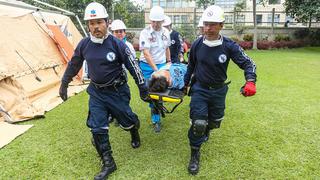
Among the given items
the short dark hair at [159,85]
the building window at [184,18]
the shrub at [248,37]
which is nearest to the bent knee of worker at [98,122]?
the short dark hair at [159,85]

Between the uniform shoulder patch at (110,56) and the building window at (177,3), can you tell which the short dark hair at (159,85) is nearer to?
the uniform shoulder patch at (110,56)

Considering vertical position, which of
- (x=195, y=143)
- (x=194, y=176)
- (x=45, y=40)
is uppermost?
(x=45, y=40)

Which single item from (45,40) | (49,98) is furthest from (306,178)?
(45,40)

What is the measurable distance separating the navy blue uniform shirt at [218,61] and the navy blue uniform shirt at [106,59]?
765 millimetres

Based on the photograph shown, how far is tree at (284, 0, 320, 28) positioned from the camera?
1753 centimetres

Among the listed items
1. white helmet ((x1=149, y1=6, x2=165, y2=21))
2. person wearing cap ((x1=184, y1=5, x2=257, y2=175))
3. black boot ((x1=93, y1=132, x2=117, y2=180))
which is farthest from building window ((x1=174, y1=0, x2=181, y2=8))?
black boot ((x1=93, y1=132, x2=117, y2=180))

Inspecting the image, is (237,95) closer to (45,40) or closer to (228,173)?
(228,173)

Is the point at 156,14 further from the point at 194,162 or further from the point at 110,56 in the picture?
the point at 194,162

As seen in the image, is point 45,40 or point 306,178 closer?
point 306,178

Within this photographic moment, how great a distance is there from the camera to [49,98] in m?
7.01

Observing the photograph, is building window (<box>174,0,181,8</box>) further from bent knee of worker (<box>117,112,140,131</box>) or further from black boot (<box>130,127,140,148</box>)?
bent knee of worker (<box>117,112,140,131</box>)

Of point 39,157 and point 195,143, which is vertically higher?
point 195,143

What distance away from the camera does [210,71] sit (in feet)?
12.2

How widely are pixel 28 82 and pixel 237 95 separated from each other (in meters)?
4.82
